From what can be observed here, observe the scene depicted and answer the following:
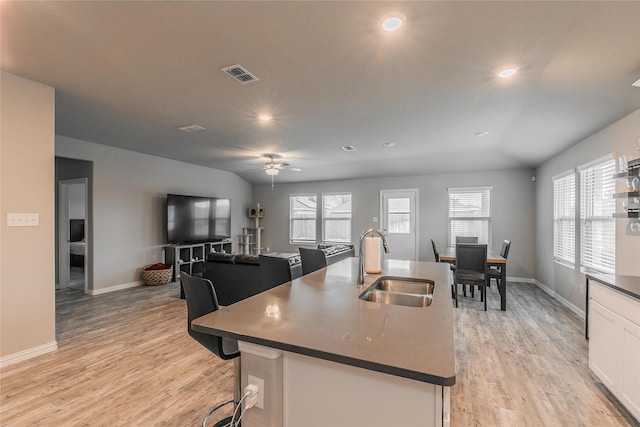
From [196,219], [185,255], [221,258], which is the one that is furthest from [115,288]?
[221,258]

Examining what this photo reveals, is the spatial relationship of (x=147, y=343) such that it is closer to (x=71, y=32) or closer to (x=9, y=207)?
(x=9, y=207)

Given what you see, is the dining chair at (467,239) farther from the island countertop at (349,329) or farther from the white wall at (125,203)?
the white wall at (125,203)

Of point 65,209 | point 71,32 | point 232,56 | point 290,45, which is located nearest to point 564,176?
point 290,45

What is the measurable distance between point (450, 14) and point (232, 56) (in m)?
1.61

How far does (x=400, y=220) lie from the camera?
24.5 ft

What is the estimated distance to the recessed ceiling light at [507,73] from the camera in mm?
2570

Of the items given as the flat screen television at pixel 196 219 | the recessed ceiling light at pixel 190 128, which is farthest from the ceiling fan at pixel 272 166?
the flat screen television at pixel 196 219

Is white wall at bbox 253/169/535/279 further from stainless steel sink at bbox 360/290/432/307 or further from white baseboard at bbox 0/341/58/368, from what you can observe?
white baseboard at bbox 0/341/58/368

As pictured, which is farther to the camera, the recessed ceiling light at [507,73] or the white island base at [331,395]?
the recessed ceiling light at [507,73]

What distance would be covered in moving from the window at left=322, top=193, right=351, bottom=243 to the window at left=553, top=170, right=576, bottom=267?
4449 millimetres

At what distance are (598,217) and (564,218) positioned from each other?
1.09 metres

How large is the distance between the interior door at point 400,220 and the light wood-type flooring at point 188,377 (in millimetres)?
3402

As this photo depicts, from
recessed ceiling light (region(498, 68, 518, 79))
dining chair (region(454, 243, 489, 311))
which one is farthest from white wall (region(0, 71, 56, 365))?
dining chair (region(454, 243, 489, 311))

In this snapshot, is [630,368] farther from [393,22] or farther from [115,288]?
[115,288]
